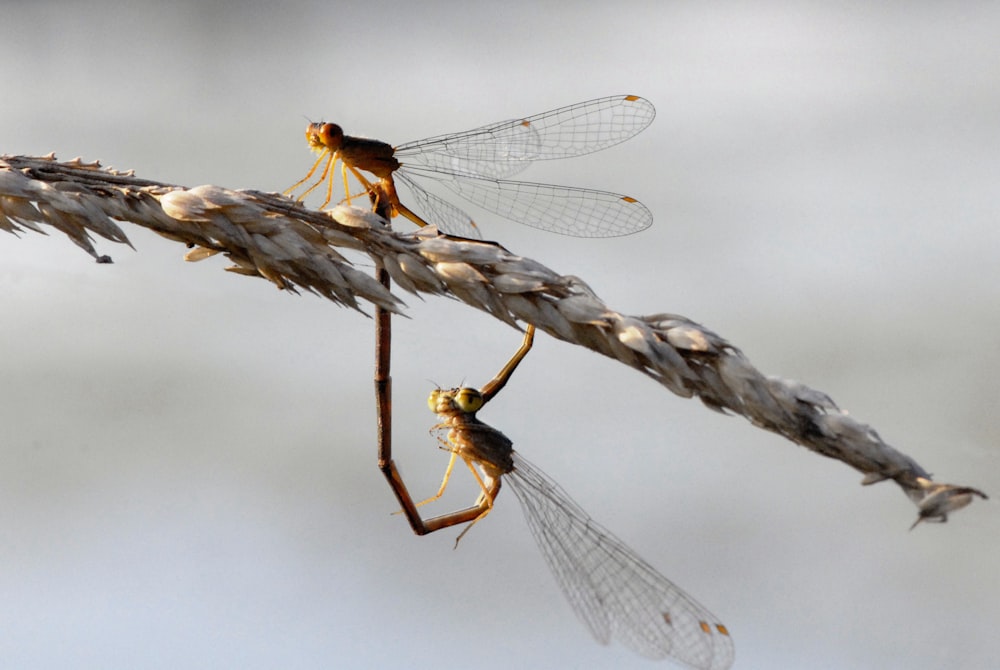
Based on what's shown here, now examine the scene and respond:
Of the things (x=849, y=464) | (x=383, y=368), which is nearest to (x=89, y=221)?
(x=383, y=368)

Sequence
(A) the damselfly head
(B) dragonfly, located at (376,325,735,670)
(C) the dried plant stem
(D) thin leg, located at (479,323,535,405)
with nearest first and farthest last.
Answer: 1. (C) the dried plant stem
2. (D) thin leg, located at (479,323,535,405)
3. (A) the damselfly head
4. (B) dragonfly, located at (376,325,735,670)

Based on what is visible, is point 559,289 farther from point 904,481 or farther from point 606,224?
point 606,224

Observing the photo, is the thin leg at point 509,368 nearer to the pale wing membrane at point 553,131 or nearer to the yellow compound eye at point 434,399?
the yellow compound eye at point 434,399

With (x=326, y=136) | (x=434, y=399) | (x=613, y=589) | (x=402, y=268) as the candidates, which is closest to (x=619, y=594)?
(x=613, y=589)

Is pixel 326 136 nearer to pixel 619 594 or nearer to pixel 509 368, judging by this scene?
pixel 509 368

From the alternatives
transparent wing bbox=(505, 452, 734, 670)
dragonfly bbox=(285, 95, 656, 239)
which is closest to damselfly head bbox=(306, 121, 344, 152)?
dragonfly bbox=(285, 95, 656, 239)

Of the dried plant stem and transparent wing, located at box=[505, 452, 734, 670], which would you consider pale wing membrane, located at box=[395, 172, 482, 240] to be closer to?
transparent wing, located at box=[505, 452, 734, 670]
